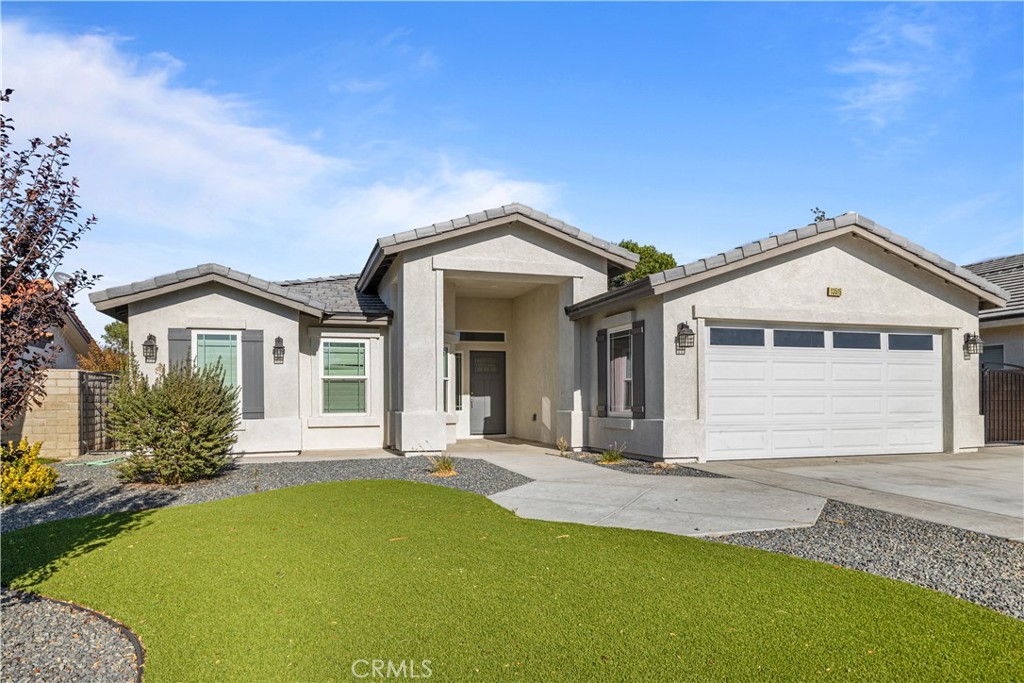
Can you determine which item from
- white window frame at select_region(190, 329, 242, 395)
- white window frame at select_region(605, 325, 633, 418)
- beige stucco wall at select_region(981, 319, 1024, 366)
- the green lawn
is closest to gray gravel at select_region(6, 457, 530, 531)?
the green lawn

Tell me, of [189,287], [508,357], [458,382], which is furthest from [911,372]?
[189,287]

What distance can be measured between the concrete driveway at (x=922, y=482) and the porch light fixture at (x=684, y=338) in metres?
2.05

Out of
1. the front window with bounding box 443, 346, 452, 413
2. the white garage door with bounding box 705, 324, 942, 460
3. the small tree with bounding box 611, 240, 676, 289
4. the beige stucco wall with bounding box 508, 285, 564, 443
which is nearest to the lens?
the white garage door with bounding box 705, 324, 942, 460

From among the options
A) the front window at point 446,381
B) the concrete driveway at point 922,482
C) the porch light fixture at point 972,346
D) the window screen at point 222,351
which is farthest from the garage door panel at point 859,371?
the window screen at point 222,351

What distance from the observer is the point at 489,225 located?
13805 millimetres

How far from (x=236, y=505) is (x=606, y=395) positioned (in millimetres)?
7779

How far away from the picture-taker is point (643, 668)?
12.6 feet

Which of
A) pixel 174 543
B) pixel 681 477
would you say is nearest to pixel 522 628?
pixel 174 543

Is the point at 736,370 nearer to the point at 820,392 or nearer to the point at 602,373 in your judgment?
the point at 820,392

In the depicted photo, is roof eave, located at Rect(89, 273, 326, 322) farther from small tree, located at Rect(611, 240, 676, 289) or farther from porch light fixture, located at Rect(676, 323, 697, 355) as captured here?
small tree, located at Rect(611, 240, 676, 289)

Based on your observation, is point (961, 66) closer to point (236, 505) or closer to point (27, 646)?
point (236, 505)

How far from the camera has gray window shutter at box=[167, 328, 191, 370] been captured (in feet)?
42.8

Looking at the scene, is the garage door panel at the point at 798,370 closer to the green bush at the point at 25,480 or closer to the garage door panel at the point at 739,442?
the garage door panel at the point at 739,442

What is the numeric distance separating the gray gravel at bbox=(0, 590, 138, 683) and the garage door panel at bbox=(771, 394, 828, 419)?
1114 centimetres
